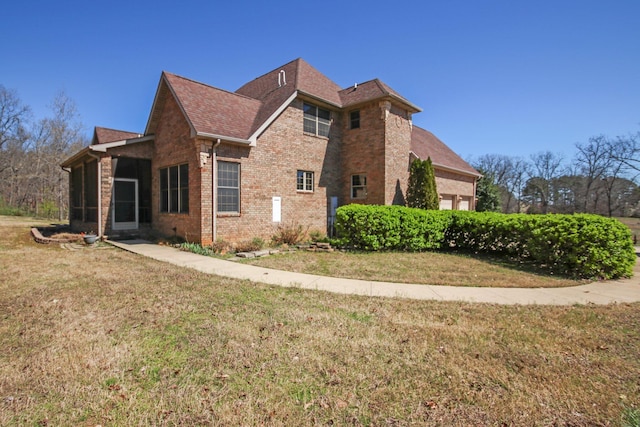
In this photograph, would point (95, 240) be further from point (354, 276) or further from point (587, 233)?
point (587, 233)

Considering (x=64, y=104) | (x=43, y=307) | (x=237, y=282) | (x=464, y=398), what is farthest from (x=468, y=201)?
(x=64, y=104)

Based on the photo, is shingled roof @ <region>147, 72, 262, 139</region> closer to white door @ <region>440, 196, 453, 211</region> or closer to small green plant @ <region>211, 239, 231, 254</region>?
small green plant @ <region>211, 239, 231, 254</region>

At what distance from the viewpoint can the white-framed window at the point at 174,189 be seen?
12.4 metres

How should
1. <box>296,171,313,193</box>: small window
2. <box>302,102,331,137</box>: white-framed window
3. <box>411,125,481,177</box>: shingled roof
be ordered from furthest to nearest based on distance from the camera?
<box>411,125,481,177</box>: shingled roof < <box>302,102,331,137</box>: white-framed window < <box>296,171,313,193</box>: small window

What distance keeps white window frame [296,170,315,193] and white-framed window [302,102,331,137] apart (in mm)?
2103

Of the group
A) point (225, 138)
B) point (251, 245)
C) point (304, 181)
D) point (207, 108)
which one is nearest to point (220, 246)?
point (251, 245)

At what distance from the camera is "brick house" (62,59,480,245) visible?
11.8 metres

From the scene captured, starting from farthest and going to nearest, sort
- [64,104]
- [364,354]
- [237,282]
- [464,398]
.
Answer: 1. [64,104]
2. [237,282]
3. [364,354]
4. [464,398]

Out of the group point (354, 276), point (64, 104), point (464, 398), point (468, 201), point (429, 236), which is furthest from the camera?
point (64, 104)

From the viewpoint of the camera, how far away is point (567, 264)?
319 inches

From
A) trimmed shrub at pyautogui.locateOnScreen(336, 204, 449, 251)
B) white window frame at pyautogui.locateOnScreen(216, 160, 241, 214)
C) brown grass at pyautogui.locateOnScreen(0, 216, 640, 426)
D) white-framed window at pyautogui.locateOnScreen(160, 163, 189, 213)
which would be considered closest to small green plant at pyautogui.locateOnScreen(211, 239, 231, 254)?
white window frame at pyautogui.locateOnScreen(216, 160, 241, 214)

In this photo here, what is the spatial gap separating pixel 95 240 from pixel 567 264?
1633 cm

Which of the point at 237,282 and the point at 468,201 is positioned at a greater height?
the point at 468,201

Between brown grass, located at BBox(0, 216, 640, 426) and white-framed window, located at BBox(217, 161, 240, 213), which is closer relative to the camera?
brown grass, located at BBox(0, 216, 640, 426)
